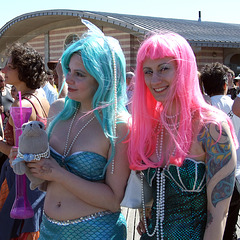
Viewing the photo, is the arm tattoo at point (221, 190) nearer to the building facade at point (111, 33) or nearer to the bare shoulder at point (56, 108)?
the bare shoulder at point (56, 108)

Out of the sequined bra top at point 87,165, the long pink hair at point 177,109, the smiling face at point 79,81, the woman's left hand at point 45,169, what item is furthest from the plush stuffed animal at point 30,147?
the long pink hair at point 177,109

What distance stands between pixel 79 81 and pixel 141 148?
494 millimetres

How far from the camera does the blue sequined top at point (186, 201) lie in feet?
5.90

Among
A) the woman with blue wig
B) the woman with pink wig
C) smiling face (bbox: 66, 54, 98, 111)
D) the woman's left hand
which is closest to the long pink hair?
the woman with pink wig

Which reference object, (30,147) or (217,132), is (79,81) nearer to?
(30,147)

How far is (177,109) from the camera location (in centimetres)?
186

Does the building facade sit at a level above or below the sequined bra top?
above

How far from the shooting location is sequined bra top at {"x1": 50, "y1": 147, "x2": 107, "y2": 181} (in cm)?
195

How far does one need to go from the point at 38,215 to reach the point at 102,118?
135 cm

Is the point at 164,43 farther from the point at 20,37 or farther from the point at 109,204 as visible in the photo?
the point at 20,37

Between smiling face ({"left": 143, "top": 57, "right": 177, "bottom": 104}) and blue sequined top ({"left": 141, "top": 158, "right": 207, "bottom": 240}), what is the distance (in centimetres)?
36

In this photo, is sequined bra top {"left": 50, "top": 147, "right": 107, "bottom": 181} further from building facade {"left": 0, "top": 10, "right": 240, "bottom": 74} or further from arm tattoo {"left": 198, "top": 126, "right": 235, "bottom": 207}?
building facade {"left": 0, "top": 10, "right": 240, "bottom": 74}

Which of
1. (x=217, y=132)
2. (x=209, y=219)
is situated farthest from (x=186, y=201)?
(x=217, y=132)

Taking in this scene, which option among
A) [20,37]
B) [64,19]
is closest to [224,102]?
[64,19]
